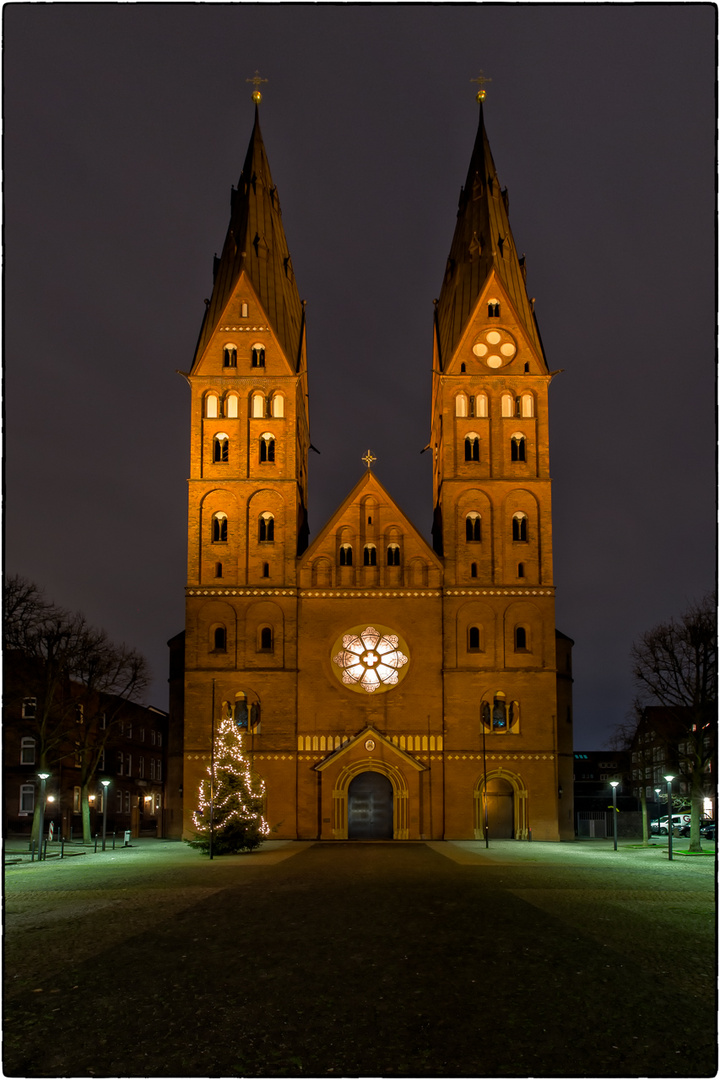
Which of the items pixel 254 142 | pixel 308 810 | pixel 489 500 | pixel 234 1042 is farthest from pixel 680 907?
pixel 254 142

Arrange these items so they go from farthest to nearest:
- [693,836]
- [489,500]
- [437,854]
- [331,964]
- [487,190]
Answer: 1. [487,190]
2. [489,500]
3. [693,836]
4. [437,854]
5. [331,964]

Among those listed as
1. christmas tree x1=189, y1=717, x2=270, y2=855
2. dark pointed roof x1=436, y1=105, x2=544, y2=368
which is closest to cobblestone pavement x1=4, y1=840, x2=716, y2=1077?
christmas tree x1=189, y1=717, x2=270, y2=855

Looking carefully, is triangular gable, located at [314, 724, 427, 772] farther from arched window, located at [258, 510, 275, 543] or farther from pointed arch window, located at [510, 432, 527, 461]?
pointed arch window, located at [510, 432, 527, 461]

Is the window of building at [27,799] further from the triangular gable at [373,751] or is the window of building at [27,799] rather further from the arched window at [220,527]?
the triangular gable at [373,751]

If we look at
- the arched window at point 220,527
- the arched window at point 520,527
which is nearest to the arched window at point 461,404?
the arched window at point 520,527

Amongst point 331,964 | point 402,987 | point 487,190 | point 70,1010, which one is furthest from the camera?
point 487,190

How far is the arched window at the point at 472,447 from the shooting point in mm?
51750

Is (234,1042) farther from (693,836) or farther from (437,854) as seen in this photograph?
(693,836)

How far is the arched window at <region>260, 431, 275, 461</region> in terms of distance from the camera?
51.8m

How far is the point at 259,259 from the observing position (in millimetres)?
55562

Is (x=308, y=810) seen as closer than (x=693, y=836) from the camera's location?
No

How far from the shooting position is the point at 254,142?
59312 mm

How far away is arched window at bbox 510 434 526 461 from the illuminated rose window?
10882 mm

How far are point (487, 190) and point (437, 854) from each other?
37190mm
